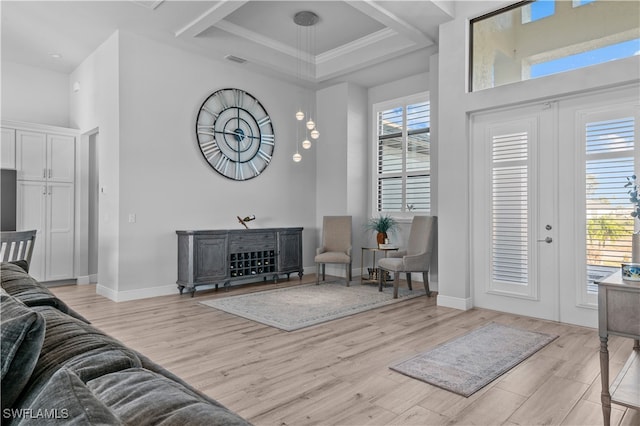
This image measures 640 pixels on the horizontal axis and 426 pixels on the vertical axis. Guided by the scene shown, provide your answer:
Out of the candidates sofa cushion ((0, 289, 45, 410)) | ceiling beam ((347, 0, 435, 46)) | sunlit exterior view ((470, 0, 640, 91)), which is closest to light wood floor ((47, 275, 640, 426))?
sofa cushion ((0, 289, 45, 410))

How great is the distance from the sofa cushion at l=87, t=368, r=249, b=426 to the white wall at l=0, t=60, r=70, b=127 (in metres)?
6.70

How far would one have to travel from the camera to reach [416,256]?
17.4 ft

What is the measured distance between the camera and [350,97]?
6.96m

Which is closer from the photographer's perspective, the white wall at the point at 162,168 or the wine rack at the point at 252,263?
the white wall at the point at 162,168

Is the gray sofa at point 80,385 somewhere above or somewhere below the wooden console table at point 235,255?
above

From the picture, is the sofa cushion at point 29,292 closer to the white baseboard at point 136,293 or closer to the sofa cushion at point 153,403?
Answer: the sofa cushion at point 153,403

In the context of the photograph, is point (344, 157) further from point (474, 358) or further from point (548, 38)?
point (474, 358)

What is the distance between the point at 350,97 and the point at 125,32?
3565 millimetres

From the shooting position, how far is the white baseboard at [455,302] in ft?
15.0

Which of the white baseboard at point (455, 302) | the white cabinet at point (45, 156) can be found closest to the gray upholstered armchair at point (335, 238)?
the white baseboard at point (455, 302)

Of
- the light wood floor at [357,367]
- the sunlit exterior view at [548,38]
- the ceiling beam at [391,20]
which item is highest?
the ceiling beam at [391,20]

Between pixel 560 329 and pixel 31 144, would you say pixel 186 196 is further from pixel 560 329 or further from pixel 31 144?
pixel 560 329

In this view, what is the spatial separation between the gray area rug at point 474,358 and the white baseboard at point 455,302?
0.75 m

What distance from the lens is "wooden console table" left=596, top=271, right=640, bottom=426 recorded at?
6.47 feet
